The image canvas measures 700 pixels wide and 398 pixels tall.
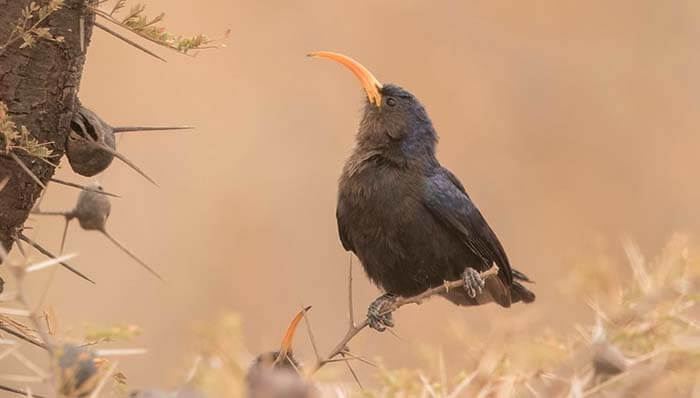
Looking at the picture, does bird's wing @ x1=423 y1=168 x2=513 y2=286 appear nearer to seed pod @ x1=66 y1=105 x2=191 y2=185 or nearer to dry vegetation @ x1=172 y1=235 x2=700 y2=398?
seed pod @ x1=66 y1=105 x2=191 y2=185

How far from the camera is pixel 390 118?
3682 millimetres

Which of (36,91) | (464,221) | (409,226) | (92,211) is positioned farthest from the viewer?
(464,221)

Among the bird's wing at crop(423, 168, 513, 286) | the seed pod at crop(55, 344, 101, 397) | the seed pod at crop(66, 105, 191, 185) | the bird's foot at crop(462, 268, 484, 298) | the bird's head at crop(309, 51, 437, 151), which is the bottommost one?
the seed pod at crop(55, 344, 101, 397)

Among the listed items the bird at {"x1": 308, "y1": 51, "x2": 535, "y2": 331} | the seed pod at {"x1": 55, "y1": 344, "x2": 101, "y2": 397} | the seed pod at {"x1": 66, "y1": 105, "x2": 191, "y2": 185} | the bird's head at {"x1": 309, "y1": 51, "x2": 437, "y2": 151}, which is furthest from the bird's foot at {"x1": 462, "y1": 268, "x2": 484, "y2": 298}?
the seed pod at {"x1": 55, "y1": 344, "x2": 101, "y2": 397}

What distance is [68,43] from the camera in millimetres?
1911

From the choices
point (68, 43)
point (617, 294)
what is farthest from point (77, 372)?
point (68, 43)

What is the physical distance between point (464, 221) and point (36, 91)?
1811mm

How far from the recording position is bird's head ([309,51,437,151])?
11.9 ft

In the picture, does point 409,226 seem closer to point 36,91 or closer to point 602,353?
point 36,91

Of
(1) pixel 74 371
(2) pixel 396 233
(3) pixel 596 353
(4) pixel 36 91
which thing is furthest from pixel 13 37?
(2) pixel 396 233

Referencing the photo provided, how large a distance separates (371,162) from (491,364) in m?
2.15

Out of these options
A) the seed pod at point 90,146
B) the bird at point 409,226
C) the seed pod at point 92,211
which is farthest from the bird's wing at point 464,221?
the seed pod at point 92,211

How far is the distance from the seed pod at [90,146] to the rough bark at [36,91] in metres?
0.03

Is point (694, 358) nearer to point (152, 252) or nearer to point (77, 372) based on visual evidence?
point (77, 372)
